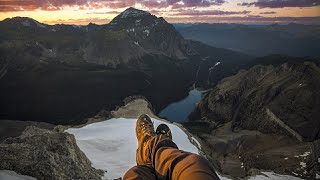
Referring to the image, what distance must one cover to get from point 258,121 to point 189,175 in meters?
78.9

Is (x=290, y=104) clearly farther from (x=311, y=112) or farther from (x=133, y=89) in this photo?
(x=133, y=89)

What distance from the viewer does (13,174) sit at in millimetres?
7422

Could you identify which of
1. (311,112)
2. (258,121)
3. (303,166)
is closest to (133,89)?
(258,121)

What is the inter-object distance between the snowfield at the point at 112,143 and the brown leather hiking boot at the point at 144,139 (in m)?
3.00

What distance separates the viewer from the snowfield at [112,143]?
1431cm

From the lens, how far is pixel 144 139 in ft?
26.5

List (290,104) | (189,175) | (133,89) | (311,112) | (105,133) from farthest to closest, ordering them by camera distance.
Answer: (133,89)
(290,104)
(311,112)
(105,133)
(189,175)

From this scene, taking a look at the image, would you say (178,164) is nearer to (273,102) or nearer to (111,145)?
(111,145)

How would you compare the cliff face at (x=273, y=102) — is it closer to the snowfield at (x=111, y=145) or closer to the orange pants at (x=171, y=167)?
the snowfield at (x=111, y=145)

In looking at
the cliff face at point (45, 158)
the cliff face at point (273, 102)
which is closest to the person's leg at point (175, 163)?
the cliff face at point (45, 158)

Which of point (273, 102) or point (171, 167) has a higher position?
point (171, 167)

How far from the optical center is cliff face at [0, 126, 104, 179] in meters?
7.98

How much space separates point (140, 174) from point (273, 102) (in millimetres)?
79894

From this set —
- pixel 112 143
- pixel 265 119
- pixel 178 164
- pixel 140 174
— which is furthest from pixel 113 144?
pixel 265 119
